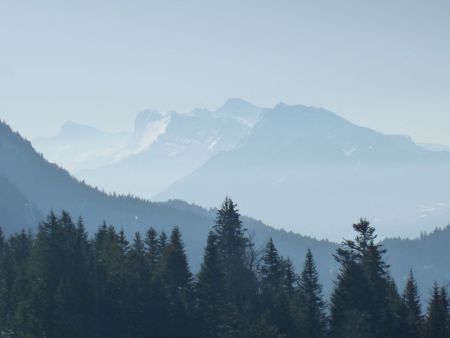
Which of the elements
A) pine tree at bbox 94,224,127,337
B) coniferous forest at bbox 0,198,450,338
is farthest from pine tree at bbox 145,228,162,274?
pine tree at bbox 94,224,127,337

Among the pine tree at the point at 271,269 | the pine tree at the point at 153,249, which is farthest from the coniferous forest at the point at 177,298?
the pine tree at the point at 153,249

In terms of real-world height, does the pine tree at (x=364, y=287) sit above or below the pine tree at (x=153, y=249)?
below

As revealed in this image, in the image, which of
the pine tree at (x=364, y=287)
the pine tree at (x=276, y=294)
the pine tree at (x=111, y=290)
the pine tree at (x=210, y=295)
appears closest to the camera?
the pine tree at (x=111, y=290)

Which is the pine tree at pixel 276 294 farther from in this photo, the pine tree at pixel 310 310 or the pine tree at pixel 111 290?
the pine tree at pixel 111 290

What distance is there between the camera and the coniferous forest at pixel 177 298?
56875 mm

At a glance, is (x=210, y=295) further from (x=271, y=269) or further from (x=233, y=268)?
(x=271, y=269)

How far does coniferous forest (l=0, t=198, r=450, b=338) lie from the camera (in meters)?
56.9

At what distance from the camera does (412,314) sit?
199ft

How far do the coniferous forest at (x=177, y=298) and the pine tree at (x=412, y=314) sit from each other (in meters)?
0.09

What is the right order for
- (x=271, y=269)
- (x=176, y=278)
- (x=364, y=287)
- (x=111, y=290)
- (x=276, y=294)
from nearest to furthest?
(x=111, y=290) < (x=364, y=287) < (x=276, y=294) < (x=176, y=278) < (x=271, y=269)

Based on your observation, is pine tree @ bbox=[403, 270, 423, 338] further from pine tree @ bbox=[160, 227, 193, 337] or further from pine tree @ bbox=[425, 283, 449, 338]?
pine tree @ bbox=[160, 227, 193, 337]

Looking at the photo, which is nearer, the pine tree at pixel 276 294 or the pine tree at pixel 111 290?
the pine tree at pixel 111 290

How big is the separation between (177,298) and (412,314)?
20.3 metres

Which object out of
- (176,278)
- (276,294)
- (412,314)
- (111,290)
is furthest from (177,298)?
(412,314)
